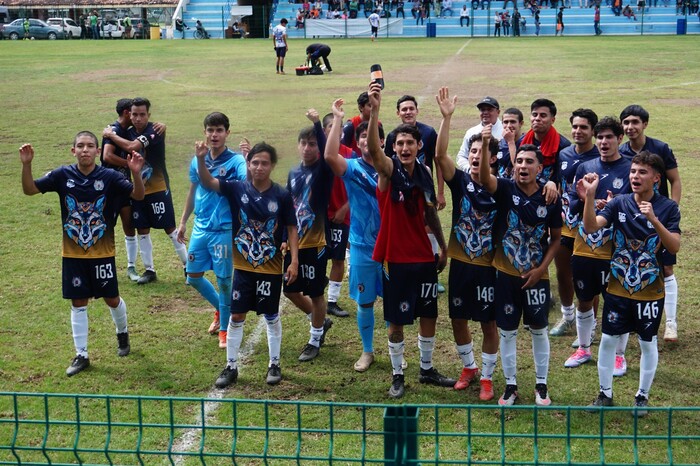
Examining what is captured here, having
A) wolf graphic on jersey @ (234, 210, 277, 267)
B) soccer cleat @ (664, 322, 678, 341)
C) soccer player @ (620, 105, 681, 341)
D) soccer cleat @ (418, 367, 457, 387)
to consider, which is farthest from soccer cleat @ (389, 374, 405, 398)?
soccer cleat @ (664, 322, 678, 341)

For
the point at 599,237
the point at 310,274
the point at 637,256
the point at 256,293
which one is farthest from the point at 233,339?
the point at 637,256

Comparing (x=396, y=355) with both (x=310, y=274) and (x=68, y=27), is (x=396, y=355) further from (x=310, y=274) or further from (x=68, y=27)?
(x=68, y=27)

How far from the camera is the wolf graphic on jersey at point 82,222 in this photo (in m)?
7.69

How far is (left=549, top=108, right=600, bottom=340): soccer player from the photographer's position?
307 inches

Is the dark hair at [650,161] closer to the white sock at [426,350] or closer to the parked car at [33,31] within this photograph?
the white sock at [426,350]

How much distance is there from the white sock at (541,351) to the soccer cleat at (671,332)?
1.84 meters

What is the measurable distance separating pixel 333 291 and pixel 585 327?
8.92 ft

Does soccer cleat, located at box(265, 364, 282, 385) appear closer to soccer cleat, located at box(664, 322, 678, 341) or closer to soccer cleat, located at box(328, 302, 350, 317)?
soccer cleat, located at box(328, 302, 350, 317)

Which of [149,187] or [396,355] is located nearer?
[396,355]

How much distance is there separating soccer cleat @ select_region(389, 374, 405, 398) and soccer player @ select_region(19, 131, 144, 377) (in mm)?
2617

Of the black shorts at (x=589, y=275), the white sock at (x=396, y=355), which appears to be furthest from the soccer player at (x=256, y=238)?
the black shorts at (x=589, y=275)

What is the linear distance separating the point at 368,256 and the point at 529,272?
1.46 m

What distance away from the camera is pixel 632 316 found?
660cm

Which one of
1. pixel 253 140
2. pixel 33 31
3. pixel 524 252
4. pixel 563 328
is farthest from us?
pixel 33 31
